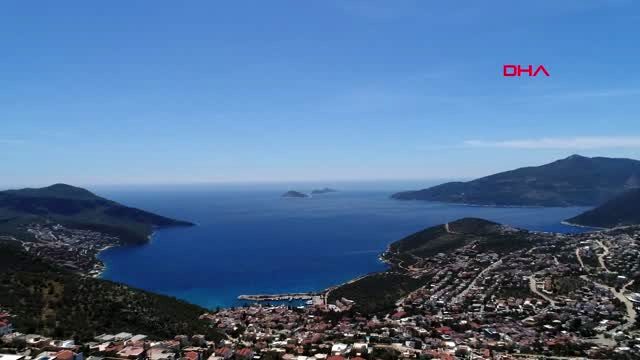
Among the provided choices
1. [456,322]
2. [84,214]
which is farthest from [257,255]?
[84,214]

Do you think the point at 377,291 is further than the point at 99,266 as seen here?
No

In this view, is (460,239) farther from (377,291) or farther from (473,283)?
(377,291)

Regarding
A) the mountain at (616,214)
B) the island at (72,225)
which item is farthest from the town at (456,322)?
the mountain at (616,214)

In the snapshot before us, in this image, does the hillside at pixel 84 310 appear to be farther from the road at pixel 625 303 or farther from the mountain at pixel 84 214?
the mountain at pixel 84 214

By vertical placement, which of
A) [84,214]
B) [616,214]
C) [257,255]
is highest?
[84,214]

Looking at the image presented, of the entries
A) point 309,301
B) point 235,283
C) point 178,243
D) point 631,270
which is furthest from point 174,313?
point 178,243

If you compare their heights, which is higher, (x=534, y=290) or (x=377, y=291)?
(x=534, y=290)

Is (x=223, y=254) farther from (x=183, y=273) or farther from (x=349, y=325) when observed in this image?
(x=349, y=325)
